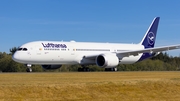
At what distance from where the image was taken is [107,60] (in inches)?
1833

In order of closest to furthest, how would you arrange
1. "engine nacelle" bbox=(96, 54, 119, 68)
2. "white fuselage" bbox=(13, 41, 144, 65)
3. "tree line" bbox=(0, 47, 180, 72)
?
"white fuselage" bbox=(13, 41, 144, 65), "engine nacelle" bbox=(96, 54, 119, 68), "tree line" bbox=(0, 47, 180, 72)

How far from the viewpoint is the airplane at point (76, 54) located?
43.6 meters

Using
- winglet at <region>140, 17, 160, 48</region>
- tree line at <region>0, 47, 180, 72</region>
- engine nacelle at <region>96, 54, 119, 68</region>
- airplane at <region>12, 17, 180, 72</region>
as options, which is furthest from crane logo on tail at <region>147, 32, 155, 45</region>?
engine nacelle at <region>96, 54, 119, 68</region>

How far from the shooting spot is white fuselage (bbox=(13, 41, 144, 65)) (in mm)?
43344

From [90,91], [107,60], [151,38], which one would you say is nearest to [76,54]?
[107,60]

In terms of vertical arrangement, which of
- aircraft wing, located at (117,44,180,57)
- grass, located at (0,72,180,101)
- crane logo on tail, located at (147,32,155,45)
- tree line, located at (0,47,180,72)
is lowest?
grass, located at (0,72,180,101)

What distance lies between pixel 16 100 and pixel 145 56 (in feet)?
130

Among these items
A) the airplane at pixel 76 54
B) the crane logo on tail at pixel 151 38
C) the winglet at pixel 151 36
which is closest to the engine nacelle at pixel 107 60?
the airplane at pixel 76 54

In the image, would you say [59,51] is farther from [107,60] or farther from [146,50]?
[146,50]

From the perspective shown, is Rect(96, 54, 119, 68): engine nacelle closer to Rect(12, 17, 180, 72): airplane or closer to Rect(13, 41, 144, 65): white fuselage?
Rect(12, 17, 180, 72): airplane

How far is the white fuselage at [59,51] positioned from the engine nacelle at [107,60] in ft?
5.77

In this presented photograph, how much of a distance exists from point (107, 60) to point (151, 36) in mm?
15695

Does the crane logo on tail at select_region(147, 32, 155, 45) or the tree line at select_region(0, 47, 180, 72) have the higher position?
the crane logo on tail at select_region(147, 32, 155, 45)

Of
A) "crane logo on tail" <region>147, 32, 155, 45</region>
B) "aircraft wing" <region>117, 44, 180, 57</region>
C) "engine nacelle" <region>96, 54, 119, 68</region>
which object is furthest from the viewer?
"crane logo on tail" <region>147, 32, 155, 45</region>
